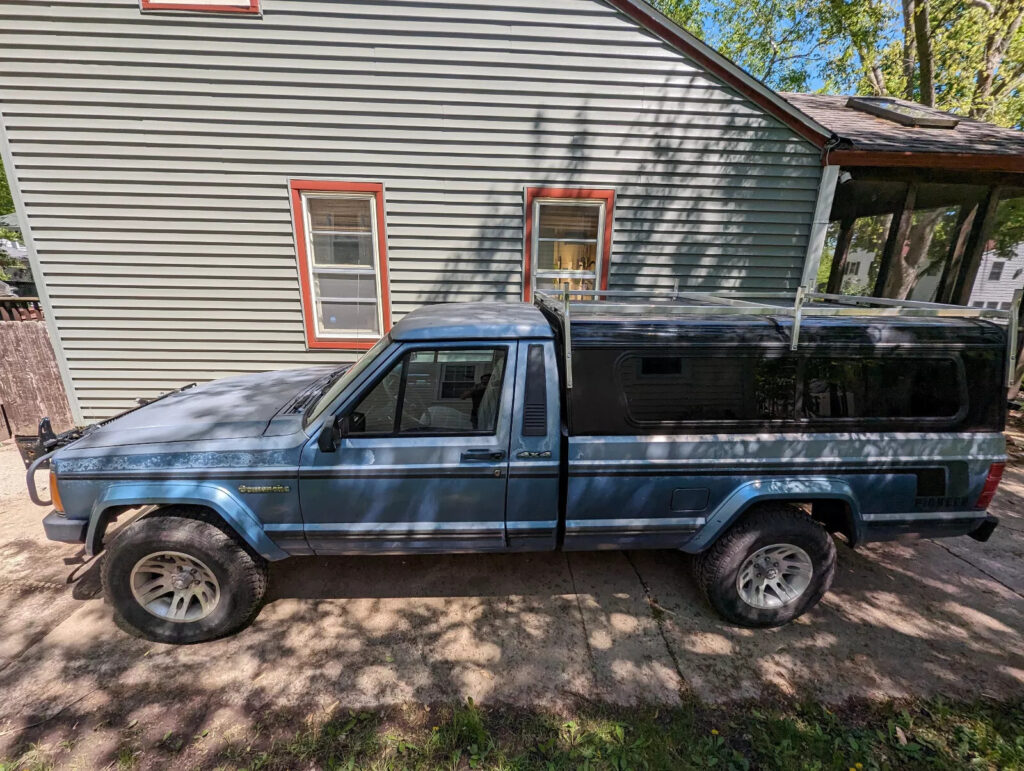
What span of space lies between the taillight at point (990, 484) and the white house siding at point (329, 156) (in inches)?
141

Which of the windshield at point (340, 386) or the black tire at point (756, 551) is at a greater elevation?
the windshield at point (340, 386)

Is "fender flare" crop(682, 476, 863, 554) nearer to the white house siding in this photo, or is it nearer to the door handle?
the door handle

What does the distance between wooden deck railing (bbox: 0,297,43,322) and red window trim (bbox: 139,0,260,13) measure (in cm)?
572

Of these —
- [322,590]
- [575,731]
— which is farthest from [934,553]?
[322,590]

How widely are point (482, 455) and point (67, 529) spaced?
2.36m

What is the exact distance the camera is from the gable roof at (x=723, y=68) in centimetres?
482

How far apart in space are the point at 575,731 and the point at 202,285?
5936mm

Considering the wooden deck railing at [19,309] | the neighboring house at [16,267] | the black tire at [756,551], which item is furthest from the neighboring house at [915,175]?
the neighboring house at [16,267]

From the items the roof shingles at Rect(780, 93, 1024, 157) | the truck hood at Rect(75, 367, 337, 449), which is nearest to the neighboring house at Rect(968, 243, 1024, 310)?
Answer: the roof shingles at Rect(780, 93, 1024, 157)

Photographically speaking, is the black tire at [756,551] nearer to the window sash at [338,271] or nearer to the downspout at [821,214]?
the downspout at [821,214]

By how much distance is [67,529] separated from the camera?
2.44 meters

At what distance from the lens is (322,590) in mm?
2979

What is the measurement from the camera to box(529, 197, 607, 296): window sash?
5.34 metres

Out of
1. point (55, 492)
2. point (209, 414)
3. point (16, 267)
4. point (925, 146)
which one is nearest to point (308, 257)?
point (209, 414)
